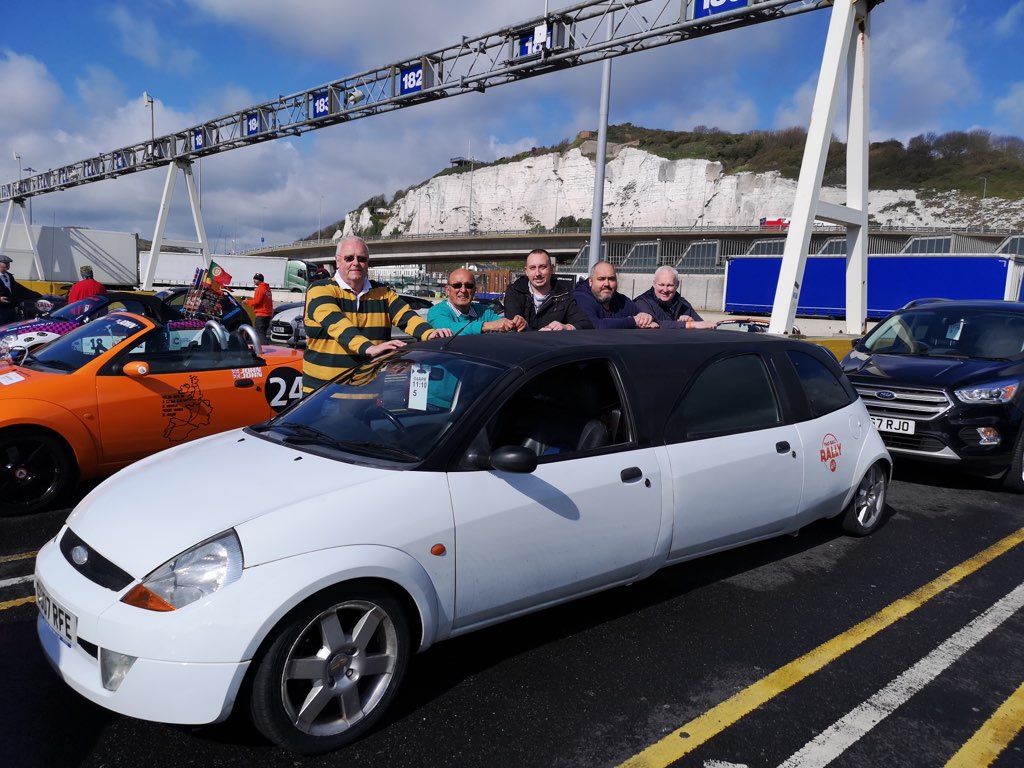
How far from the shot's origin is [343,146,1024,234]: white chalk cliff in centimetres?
7438

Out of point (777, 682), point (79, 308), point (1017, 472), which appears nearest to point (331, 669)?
point (777, 682)

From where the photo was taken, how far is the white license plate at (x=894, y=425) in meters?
6.31

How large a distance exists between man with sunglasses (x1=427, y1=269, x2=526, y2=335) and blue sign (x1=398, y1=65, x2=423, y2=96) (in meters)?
16.2

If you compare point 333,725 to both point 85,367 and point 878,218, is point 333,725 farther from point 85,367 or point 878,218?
point 878,218

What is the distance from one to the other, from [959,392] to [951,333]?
4.23ft

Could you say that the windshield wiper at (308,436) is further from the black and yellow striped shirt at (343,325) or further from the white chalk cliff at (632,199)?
the white chalk cliff at (632,199)

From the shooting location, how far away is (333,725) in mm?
2580

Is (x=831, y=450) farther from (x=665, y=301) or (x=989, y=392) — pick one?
(x=989, y=392)

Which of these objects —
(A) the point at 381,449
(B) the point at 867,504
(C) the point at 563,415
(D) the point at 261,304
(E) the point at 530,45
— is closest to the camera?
(A) the point at 381,449

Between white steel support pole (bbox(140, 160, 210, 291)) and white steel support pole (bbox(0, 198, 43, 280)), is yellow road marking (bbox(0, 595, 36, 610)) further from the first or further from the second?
white steel support pole (bbox(0, 198, 43, 280))

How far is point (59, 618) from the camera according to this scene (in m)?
2.56

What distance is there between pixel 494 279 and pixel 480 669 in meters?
57.6

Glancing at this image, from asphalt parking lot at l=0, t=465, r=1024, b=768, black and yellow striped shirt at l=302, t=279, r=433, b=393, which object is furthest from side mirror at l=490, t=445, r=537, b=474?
black and yellow striped shirt at l=302, t=279, r=433, b=393

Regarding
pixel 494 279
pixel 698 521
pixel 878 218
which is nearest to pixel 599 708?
pixel 698 521
